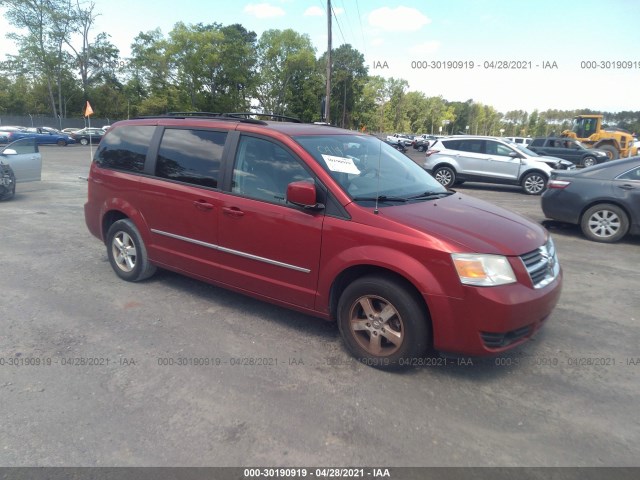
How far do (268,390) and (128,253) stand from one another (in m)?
2.83

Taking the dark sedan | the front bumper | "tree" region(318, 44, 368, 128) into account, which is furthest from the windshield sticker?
"tree" region(318, 44, 368, 128)

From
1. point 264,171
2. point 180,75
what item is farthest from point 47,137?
point 264,171

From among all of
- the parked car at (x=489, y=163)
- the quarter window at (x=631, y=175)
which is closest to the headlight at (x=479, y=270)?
the quarter window at (x=631, y=175)

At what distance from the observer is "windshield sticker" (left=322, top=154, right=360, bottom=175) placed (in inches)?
148

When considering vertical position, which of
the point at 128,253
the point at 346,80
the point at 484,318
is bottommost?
the point at 128,253

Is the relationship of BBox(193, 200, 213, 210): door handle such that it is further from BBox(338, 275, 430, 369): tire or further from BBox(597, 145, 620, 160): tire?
BBox(597, 145, 620, 160): tire

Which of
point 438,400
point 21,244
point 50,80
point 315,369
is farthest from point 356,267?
point 50,80

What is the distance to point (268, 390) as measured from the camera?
3189 mm

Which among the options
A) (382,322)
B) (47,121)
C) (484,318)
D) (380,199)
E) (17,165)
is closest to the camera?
(484,318)

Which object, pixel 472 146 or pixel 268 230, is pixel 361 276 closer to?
pixel 268 230

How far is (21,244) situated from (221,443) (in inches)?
225

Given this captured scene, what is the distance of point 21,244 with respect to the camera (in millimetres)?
6754

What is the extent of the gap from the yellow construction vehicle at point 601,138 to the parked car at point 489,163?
47.9 feet

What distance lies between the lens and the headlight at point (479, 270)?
3.07 m
